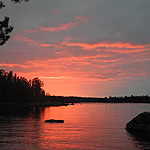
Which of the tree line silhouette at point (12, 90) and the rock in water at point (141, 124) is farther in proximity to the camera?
the tree line silhouette at point (12, 90)

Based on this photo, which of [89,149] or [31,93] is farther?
[31,93]

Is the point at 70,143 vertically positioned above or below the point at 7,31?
below

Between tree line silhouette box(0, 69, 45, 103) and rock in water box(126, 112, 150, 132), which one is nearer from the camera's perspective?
rock in water box(126, 112, 150, 132)

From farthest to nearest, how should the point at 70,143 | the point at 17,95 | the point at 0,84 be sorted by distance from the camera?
the point at 17,95 < the point at 0,84 < the point at 70,143

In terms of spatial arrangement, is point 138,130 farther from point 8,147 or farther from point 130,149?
point 8,147

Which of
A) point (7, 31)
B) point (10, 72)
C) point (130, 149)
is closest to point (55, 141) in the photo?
point (130, 149)

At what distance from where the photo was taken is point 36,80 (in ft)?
643

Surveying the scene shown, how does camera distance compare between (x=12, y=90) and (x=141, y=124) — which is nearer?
(x=141, y=124)

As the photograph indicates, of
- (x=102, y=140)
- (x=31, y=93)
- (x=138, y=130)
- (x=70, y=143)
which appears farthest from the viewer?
(x=31, y=93)

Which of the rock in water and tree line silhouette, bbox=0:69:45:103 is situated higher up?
tree line silhouette, bbox=0:69:45:103

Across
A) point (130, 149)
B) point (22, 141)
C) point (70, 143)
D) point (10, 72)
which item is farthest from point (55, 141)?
point (10, 72)

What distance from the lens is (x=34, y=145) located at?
26.8 meters

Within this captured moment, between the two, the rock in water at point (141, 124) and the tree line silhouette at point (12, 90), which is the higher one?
the tree line silhouette at point (12, 90)

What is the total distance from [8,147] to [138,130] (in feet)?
81.7
